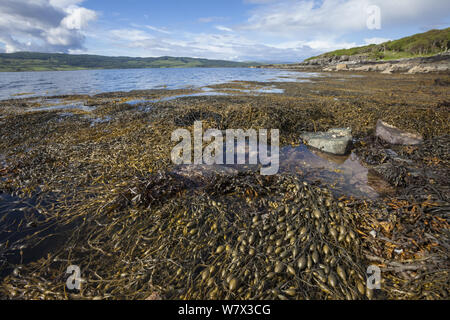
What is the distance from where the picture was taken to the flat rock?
5577mm

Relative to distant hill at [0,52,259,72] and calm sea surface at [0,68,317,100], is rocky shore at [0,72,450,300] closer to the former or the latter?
calm sea surface at [0,68,317,100]

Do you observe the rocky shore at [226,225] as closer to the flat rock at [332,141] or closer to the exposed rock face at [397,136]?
the flat rock at [332,141]

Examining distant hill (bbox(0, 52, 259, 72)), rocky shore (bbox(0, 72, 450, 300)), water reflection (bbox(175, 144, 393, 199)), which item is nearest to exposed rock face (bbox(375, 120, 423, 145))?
rocky shore (bbox(0, 72, 450, 300))

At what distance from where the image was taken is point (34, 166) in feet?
16.3

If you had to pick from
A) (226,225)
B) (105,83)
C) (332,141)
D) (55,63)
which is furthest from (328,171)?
(55,63)

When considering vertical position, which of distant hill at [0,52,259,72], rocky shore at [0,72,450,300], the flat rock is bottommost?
rocky shore at [0,72,450,300]

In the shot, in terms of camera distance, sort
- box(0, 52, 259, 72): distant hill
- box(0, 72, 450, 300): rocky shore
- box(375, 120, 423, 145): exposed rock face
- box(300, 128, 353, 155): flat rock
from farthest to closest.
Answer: box(0, 52, 259, 72): distant hill, box(375, 120, 423, 145): exposed rock face, box(300, 128, 353, 155): flat rock, box(0, 72, 450, 300): rocky shore

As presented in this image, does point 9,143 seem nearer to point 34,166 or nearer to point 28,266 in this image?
point 34,166

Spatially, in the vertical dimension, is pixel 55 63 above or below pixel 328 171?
above

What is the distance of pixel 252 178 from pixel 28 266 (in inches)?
146

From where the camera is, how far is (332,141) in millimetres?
5652

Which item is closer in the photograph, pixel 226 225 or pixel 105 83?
pixel 226 225

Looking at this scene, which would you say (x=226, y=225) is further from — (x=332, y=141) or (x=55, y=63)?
(x=55, y=63)

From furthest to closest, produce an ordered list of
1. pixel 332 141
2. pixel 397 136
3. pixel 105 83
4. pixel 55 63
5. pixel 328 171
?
pixel 55 63 → pixel 105 83 → pixel 397 136 → pixel 332 141 → pixel 328 171
